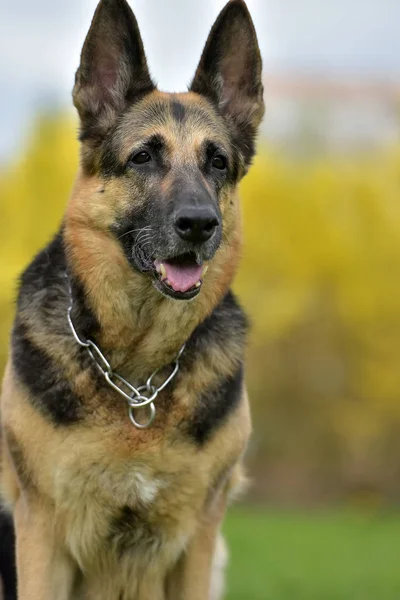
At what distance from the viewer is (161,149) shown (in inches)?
185

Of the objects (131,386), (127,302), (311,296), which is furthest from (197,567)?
(311,296)

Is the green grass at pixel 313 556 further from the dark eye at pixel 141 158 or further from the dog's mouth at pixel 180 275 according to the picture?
the dark eye at pixel 141 158

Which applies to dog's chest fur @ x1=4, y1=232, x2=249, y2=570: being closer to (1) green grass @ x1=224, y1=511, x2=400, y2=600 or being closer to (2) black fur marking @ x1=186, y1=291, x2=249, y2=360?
(2) black fur marking @ x1=186, y1=291, x2=249, y2=360

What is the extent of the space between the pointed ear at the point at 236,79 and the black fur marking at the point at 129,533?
6.37 feet

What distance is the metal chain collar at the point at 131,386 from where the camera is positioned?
4.67 metres

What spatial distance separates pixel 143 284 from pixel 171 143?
70 centimetres

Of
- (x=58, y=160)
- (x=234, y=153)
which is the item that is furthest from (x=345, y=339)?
(x=234, y=153)

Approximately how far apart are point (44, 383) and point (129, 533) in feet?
2.77

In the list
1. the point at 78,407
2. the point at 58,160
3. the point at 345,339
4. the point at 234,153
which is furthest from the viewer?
the point at 345,339

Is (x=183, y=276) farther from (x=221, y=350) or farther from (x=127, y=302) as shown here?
(x=221, y=350)

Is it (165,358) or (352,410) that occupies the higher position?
(165,358)

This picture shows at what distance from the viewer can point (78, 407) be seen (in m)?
4.62

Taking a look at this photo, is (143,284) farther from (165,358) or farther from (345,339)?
(345,339)


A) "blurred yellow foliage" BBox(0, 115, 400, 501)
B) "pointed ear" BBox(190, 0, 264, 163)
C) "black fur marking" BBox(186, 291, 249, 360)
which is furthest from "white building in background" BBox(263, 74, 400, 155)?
"black fur marking" BBox(186, 291, 249, 360)
